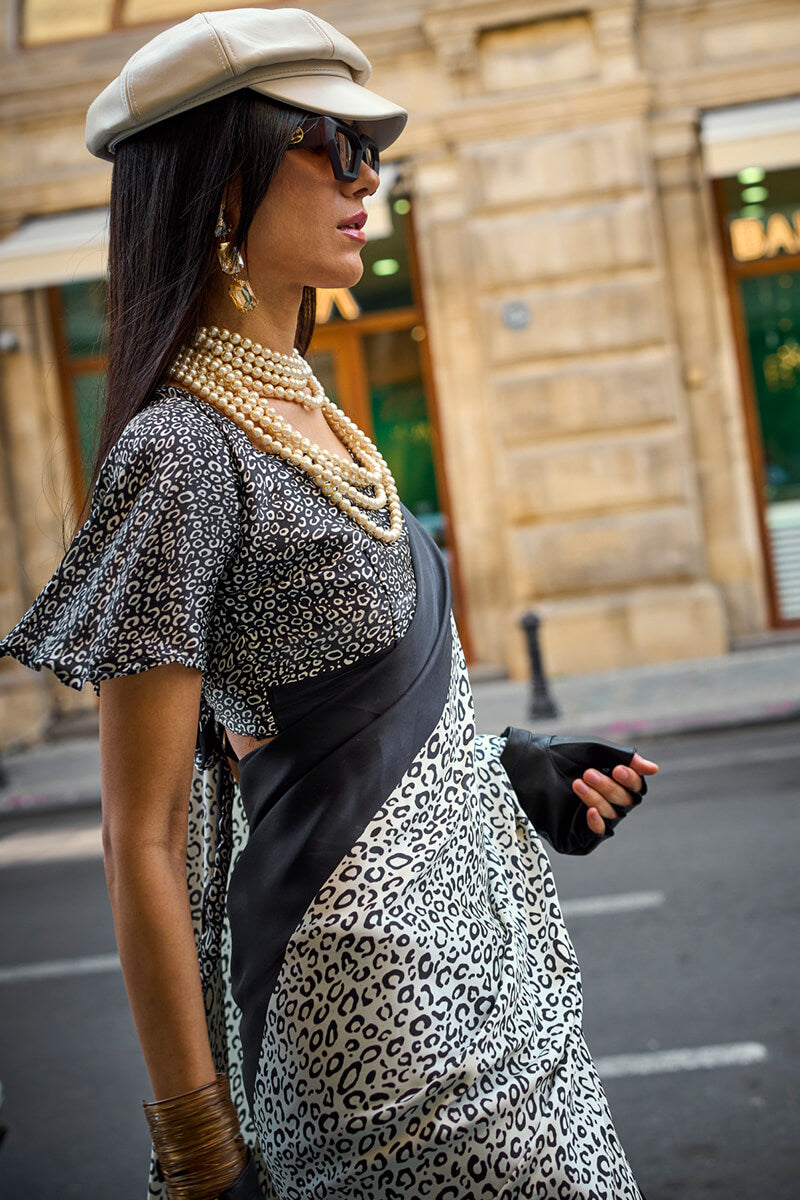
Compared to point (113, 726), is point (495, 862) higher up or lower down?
lower down

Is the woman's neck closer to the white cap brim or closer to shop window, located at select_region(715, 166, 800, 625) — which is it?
the white cap brim

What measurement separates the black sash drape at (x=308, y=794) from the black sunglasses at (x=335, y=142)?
620 millimetres

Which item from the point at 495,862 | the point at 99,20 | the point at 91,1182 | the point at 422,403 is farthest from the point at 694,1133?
the point at 99,20

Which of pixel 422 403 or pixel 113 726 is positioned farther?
pixel 422 403

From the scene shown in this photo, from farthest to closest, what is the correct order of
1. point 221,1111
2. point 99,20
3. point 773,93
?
point 99,20 < point 773,93 < point 221,1111

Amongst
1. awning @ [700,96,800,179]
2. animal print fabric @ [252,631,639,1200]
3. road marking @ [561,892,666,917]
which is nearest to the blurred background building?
awning @ [700,96,800,179]

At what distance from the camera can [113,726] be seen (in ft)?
4.85

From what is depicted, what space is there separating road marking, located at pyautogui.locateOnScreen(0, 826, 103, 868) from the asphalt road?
243 mm

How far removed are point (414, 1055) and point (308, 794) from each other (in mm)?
324

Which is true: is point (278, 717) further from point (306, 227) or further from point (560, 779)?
point (306, 227)

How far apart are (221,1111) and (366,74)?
4.38 feet

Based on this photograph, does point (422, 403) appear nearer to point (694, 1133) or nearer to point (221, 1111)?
point (694, 1133)

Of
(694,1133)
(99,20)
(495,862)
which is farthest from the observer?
(99,20)

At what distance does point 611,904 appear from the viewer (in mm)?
5812
